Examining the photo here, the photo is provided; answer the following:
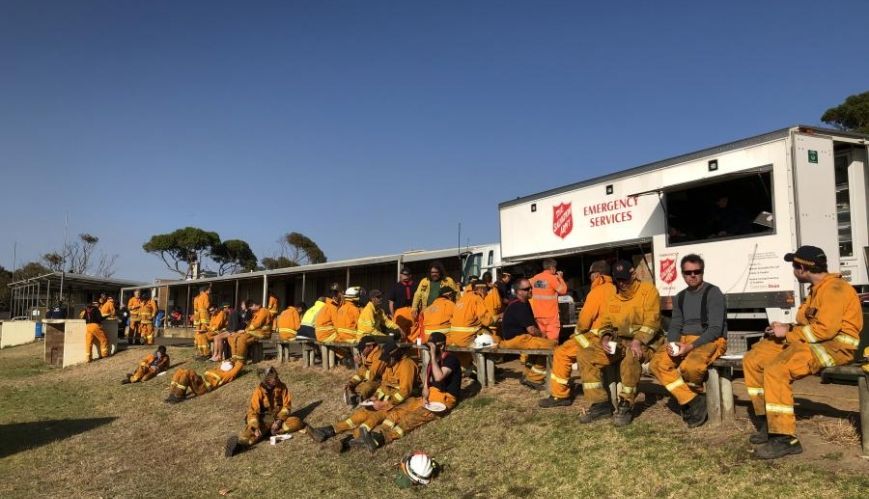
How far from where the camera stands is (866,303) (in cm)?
895

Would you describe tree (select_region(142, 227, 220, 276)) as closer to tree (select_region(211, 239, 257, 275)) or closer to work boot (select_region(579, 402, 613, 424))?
tree (select_region(211, 239, 257, 275))

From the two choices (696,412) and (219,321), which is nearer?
(696,412)

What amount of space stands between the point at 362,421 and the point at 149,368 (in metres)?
10.0

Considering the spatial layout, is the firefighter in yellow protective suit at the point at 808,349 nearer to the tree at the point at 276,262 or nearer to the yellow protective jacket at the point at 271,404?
the yellow protective jacket at the point at 271,404

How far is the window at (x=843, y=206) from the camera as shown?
380 inches

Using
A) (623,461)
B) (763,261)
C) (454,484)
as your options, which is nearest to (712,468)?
(623,461)

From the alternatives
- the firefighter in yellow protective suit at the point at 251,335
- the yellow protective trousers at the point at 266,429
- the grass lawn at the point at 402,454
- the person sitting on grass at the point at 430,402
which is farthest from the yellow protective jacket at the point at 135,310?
the person sitting on grass at the point at 430,402

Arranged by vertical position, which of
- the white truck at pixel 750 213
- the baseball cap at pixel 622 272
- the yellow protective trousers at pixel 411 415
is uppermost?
the white truck at pixel 750 213

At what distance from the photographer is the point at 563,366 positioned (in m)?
7.02

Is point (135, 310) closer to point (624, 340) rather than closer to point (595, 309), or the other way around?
point (595, 309)

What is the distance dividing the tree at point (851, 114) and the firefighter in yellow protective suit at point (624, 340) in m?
32.9

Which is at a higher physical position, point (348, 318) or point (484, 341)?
point (348, 318)

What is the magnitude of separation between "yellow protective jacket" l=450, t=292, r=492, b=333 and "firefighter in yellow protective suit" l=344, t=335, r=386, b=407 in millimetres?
1281

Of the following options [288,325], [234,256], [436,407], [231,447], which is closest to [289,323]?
[288,325]
